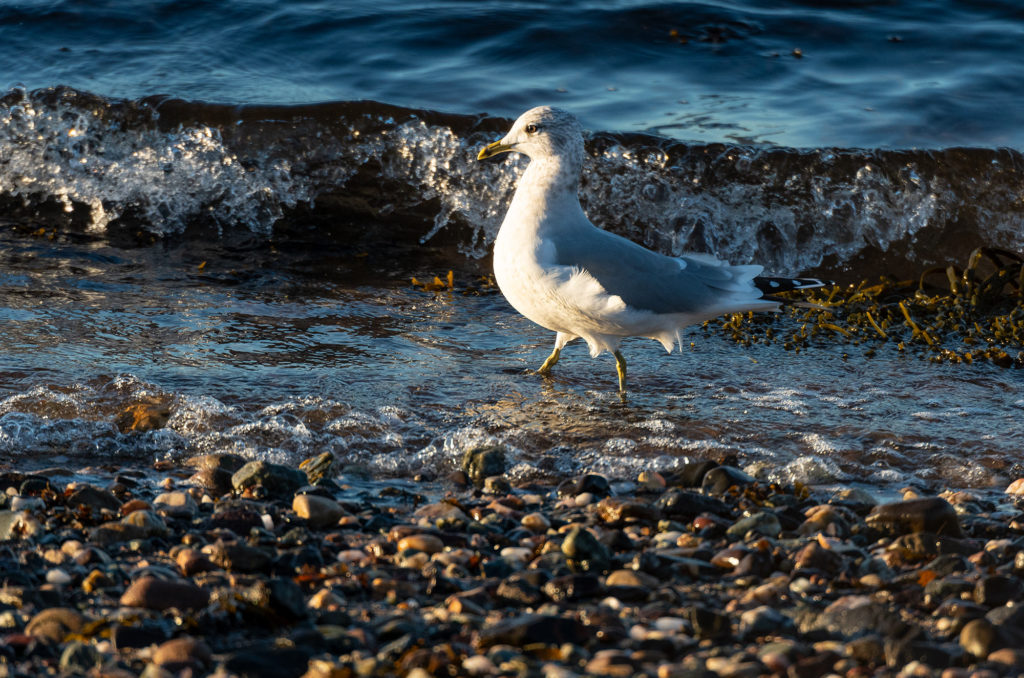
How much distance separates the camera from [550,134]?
5812 mm

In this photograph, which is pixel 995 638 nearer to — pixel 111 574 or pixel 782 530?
pixel 782 530

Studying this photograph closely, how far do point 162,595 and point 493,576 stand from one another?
0.98 metres

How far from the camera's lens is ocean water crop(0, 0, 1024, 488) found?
501cm

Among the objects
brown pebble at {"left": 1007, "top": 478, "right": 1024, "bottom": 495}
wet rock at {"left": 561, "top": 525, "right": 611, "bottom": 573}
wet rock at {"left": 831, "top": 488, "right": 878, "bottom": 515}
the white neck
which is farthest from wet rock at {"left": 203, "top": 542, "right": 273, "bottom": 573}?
brown pebble at {"left": 1007, "top": 478, "right": 1024, "bottom": 495}

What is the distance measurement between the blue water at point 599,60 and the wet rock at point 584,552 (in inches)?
242

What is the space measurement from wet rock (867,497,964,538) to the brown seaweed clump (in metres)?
2.30

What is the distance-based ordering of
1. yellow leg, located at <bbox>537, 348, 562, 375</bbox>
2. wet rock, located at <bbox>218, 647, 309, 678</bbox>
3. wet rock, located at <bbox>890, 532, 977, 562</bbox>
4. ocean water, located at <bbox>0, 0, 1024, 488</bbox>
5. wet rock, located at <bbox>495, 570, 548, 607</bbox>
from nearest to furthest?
wet rock, located at <bbox>218, 647, 309, 678</bbox>, wet rock, located at <bbox>495, 570, 548, 607</bbox>, wet rock, located at <bbox>890, 532, 977, 562</bbox>, ocean water, located at <bbox>0, 0, 1024, 488</bbox>, yellow leg, located at <bbox>537, 348, 562, 375</bbox>

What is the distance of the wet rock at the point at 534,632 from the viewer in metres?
2.94

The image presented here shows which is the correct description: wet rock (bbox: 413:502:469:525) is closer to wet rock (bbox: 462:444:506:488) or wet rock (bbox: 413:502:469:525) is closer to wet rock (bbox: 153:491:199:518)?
wet rock (bbox: 462:444:506:488)

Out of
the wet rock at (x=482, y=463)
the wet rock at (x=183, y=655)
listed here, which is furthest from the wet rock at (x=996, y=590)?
the wet rock at (x=183, y=655)

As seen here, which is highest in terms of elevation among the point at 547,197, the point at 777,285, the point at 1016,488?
the point at 547,197

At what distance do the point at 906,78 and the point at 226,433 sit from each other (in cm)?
819

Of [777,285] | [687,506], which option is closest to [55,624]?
[687,506]

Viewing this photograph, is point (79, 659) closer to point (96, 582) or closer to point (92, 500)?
point (96, 582)
